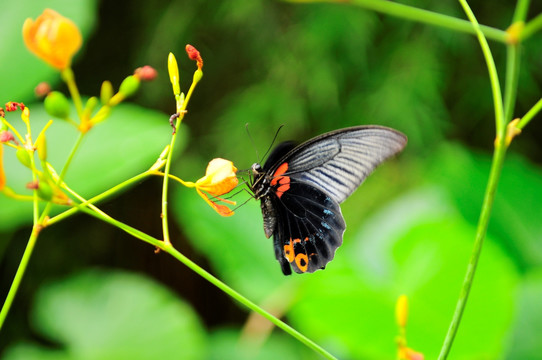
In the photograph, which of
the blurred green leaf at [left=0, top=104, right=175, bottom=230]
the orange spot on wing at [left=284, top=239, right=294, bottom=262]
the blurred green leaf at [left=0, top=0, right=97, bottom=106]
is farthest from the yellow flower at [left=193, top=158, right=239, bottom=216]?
the blurred green leaf at [left=0, top=0, right=97, bottom=106]

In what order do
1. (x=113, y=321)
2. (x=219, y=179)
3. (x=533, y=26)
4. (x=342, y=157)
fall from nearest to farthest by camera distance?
(x=533, y=26) → (x=219, y=179) → (x=342, y=157) → (x=113, y=321)

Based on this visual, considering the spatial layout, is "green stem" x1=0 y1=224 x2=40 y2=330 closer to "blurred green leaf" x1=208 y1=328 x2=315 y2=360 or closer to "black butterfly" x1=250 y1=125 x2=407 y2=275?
"black butterfly" x1=250 y1=125 x2=407 y2=275

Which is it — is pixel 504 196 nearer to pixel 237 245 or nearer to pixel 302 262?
pixel 237 245

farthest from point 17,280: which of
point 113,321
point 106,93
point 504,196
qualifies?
point 504,196

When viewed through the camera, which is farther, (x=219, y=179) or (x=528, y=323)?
(x=528, y=323)

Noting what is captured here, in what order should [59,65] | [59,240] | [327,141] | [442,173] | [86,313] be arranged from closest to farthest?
1. [59,65]
2. [327,141]
3. [442,173]
4. [86,313]
5. [59,240]

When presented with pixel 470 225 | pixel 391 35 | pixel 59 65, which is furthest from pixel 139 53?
pixel 59 65

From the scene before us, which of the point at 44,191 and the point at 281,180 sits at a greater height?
the point at 281,180

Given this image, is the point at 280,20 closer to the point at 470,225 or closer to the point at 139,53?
the point at 139,53
